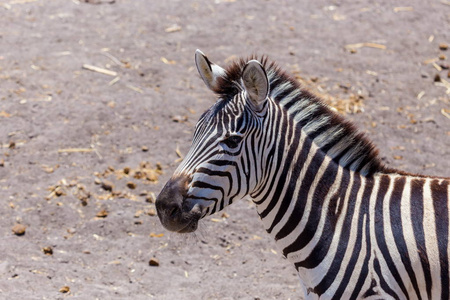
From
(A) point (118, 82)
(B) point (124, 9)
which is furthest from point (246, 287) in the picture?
(B) point (124, 9)

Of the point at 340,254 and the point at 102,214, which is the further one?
the point at 102,214

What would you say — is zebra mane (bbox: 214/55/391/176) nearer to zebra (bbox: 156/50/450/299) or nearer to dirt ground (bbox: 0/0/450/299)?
zebra (bbox: 156/50/450/299)

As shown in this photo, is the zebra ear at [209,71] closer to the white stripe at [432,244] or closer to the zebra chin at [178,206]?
the zebra chin at [178,206]

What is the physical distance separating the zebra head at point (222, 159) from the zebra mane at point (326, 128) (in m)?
0.20

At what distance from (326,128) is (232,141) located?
72 cm

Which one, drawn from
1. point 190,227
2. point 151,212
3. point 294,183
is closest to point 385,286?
point 294,183

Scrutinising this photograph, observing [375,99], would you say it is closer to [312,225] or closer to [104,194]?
[104,194]

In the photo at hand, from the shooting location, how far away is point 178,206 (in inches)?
161

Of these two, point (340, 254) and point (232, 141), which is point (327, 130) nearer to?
point (232, 141)

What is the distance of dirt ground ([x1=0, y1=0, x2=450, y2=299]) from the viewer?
6.84 metres

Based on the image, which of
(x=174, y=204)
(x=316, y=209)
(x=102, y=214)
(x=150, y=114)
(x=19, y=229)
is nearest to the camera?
(x=174, y=204)

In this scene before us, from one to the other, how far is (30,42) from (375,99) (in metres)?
5.73

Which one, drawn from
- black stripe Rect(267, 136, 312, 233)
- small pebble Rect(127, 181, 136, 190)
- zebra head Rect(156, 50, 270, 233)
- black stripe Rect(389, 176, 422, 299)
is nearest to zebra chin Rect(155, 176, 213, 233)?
zebra head Rect(156, 50, 270, 233)

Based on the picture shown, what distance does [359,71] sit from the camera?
1048 cm
